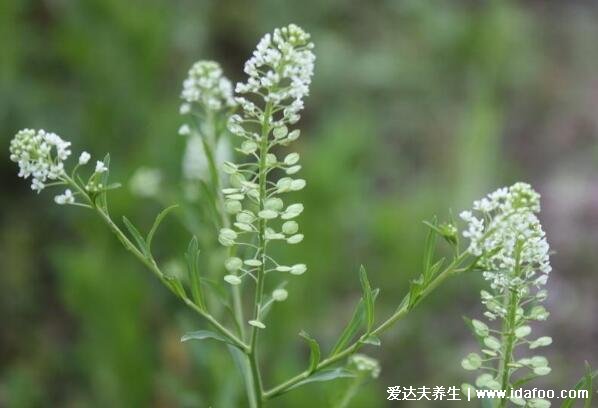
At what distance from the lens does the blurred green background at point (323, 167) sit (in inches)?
104

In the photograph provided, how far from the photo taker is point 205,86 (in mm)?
1317

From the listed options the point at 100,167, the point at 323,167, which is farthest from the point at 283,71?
the point at 323,167

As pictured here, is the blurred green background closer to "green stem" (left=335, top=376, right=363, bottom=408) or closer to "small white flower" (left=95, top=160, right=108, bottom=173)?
"green stem" (left=335, top=376, right=363, bottom=408)

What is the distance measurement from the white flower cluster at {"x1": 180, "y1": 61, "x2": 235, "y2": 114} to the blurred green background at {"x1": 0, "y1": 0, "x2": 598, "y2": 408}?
49cm

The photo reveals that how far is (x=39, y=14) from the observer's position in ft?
13.3

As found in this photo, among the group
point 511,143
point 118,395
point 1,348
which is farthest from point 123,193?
point 511,143

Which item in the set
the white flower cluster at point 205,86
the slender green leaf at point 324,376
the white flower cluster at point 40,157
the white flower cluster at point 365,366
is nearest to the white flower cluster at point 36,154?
the white flower cluster at point 40,157

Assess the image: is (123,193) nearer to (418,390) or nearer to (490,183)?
(418,390)

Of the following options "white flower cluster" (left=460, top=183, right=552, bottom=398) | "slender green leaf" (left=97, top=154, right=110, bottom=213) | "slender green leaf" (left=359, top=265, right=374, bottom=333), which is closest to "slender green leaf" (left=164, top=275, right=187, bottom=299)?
"slender green leaf" (left=97, top=154, right=110, bottom=213)

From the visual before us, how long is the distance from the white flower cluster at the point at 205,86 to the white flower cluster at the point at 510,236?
48cm

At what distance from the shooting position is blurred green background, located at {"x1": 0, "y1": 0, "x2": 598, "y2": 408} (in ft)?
8.65

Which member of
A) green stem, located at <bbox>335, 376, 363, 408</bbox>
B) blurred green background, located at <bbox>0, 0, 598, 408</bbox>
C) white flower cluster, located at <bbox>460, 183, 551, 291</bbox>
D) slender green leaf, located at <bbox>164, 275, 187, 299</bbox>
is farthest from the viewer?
blurred green background, located at <bbox>0, 0, 598, 408</bbox>

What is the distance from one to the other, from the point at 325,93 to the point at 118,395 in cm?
213

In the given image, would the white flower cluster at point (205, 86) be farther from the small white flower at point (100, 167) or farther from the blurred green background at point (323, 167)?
the blurred green background at point (323, 167)
